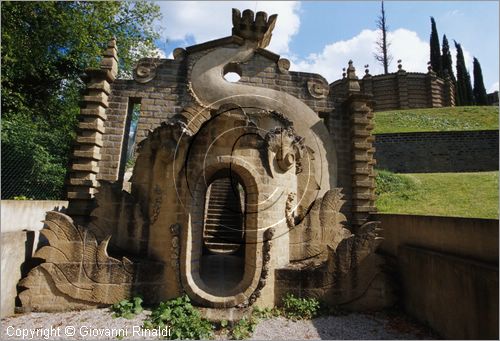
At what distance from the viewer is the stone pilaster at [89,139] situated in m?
8.08

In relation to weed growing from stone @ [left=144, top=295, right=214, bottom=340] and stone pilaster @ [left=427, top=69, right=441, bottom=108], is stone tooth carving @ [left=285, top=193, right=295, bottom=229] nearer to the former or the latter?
weed growing from stone @ [left=144, top=295, right=214, bottom=340]

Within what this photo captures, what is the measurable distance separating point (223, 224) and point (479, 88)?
48182mm

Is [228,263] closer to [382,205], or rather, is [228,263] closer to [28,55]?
[382,205]

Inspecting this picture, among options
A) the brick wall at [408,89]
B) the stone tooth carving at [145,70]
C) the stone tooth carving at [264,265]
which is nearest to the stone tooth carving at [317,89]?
the stone tooth carving at [145,70]

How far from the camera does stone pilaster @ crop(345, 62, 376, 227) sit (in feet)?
30.0

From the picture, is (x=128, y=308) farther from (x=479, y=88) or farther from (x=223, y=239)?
(x=479, y=88)

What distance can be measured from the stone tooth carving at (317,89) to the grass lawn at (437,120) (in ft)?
64.0

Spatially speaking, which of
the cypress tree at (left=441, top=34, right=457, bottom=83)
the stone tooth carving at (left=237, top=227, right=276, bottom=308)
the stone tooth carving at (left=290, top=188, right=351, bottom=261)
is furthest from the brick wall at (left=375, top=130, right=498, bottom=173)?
the cypress tree at (left=441, top=34, right=457, bottom=83)

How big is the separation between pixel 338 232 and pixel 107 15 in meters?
15.7

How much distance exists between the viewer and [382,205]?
14234mm

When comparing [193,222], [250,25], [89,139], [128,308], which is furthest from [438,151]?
[128,308]

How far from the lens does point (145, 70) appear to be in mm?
9211

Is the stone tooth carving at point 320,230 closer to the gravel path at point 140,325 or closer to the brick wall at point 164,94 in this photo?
the gravel path at point 140,325

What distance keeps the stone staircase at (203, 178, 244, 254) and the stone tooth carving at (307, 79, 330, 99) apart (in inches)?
167
